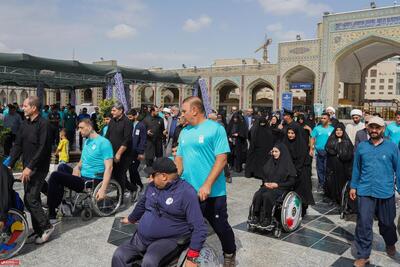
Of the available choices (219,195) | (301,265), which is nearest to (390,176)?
(301,265)

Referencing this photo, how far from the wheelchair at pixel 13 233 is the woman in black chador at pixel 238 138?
5746mm

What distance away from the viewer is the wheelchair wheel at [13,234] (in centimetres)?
351

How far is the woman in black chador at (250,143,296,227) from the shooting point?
4348mm

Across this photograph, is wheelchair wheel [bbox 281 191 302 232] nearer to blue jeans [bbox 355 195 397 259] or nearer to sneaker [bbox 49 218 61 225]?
blue jeans [bbox 355 195 397 259]

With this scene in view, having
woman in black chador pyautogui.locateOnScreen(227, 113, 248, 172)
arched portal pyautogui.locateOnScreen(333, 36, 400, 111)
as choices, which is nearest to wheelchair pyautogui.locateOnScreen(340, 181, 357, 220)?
woman in black chador pyautogui.locateOnScreen(227, 113, 248, 172)

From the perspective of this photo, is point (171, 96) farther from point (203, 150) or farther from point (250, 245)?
point (203, 150)

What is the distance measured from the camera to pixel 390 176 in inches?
143

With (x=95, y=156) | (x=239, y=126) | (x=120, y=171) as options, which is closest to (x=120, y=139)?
(x=120, y=171)

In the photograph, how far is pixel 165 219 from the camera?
8.52 feet

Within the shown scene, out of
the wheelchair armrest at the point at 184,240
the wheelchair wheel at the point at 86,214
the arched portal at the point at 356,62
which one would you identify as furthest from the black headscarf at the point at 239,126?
the arched portal at the point at 356,62

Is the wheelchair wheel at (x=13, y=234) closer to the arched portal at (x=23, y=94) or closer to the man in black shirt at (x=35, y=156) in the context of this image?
the man in black shirt at (x=35, y=156)

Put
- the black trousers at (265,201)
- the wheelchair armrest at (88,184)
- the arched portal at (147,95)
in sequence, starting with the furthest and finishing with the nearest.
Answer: the arched portal at (147,95)
the wheelchair armrest at (88,184)
the black trousers at (265,201)

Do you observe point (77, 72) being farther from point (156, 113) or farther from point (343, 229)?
point (343, 229)

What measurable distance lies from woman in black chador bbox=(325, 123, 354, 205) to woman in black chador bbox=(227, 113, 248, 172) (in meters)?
2.94
